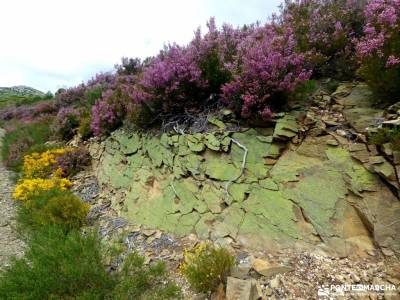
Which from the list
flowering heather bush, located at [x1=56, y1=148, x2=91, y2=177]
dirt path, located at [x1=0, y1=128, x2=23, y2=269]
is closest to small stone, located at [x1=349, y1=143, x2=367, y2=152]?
dirt path, located at [x1=0, y1=128, x2=23, y2=269]

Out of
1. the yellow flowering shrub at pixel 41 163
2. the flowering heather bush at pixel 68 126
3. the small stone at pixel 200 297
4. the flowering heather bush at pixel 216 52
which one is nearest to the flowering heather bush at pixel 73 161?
the yellow flowering shrub at pixel 41 163

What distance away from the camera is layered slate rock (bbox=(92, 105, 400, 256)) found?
4051 mm

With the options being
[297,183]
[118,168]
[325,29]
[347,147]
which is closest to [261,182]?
[297,183]

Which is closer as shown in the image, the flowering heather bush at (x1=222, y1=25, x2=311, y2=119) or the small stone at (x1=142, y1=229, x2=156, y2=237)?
the flowering heather bush at (x1=222, y1=25, x2=311, y2=119)

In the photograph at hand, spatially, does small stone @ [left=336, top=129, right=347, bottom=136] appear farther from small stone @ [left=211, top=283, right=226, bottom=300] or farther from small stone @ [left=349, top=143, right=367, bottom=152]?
small stone @ [left=211, top=283, right=226, bottom=300]

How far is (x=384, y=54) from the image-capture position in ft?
15.2

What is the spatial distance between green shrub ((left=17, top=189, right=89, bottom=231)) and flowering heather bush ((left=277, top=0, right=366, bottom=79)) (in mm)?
5226

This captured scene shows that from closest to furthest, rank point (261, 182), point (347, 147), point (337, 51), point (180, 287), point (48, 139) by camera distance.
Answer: point (180, 287)
point (347, 147)
point (261, 182)
point (337, 51)
point (48, 139)

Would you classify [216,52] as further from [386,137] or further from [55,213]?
[55,213]

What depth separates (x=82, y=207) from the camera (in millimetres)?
6266

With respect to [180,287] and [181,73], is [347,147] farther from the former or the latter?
[181,73]

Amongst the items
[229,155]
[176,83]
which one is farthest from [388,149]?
[176,83]

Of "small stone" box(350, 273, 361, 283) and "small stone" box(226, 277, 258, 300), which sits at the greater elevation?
"small stone" box(350, 273, 361, 283)

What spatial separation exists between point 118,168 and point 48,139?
19.7 feet
